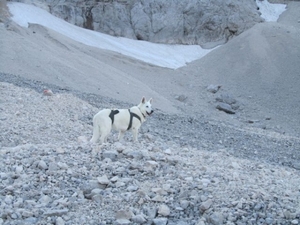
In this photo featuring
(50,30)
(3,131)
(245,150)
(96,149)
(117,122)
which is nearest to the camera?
(96,149)

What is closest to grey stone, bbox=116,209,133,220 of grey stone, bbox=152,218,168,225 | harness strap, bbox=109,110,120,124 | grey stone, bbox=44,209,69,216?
grey stone, bbox=152,218,168,225

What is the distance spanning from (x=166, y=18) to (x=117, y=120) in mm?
33219

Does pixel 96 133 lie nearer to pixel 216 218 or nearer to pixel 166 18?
pixel 216 218

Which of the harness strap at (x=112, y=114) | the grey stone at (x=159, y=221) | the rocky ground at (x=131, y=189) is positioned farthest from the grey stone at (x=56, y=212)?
the harness strap at (x=112, y=114)

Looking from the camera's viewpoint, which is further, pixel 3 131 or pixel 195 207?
pixel 3 131

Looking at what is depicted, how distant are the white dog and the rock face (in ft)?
100

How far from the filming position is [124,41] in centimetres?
3853

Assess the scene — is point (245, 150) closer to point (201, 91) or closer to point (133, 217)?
point (133, 217)

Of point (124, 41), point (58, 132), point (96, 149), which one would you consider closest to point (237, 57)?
point (124, 41)

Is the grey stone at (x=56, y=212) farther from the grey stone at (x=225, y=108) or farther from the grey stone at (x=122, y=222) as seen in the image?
the grey stone at (x=225, y=108)

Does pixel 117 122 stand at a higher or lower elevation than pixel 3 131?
higher

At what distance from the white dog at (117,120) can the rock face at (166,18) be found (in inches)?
1200

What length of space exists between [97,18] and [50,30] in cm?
918

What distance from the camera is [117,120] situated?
31.7ft
